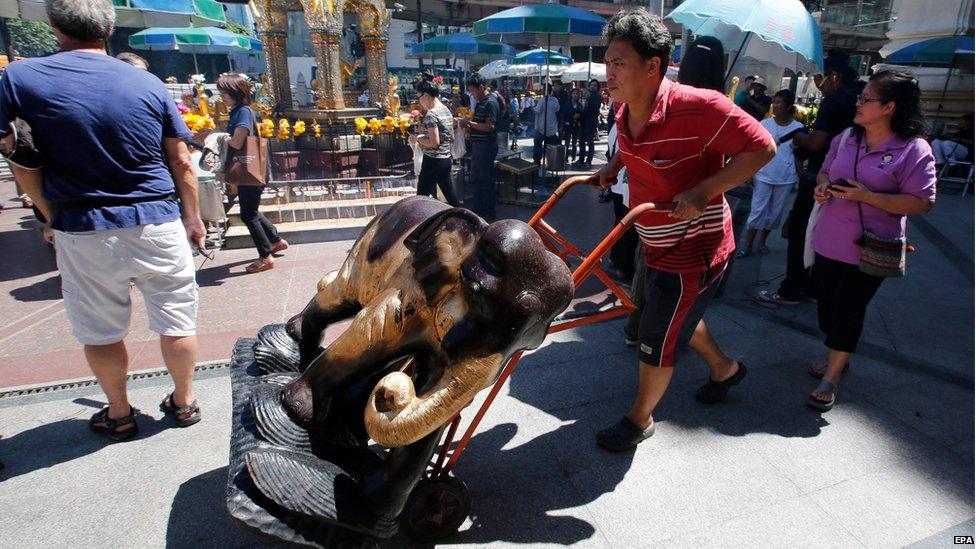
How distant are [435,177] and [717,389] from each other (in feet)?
13.4

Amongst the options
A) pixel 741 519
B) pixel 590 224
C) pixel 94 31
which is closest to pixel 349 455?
pixel 741 519

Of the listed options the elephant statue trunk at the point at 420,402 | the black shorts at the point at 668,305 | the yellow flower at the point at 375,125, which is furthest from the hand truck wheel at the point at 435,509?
the yellow flower at the point at 375,125

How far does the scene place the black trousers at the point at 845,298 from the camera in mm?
2914

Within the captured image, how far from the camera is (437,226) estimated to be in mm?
1817

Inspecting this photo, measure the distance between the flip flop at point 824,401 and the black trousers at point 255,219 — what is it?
473 cm

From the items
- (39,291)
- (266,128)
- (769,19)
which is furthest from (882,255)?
(266,128)

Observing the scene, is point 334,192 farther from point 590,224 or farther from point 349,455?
point 349,455

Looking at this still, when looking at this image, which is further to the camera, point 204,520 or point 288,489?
point 204,520

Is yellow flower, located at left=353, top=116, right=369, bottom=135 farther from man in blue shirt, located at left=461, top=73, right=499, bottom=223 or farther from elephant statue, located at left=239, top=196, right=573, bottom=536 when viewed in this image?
elephant statue, located at left=239, top=196, right=573, bottom=536

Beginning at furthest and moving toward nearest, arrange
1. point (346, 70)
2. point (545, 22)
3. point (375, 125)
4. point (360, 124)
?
1. point (346, 70)
2. point (375, 125)
3. point (360, 124)
4. point (545, 22)

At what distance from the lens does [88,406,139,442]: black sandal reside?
2715mm

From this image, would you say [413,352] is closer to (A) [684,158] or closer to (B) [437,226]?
(B) [437,226]

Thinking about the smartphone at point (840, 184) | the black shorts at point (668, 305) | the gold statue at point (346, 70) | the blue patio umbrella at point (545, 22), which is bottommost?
the black shorts at point (668, 305)

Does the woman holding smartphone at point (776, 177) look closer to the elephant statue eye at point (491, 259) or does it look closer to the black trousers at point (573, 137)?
the elephant statue eye at point (491, 259)
